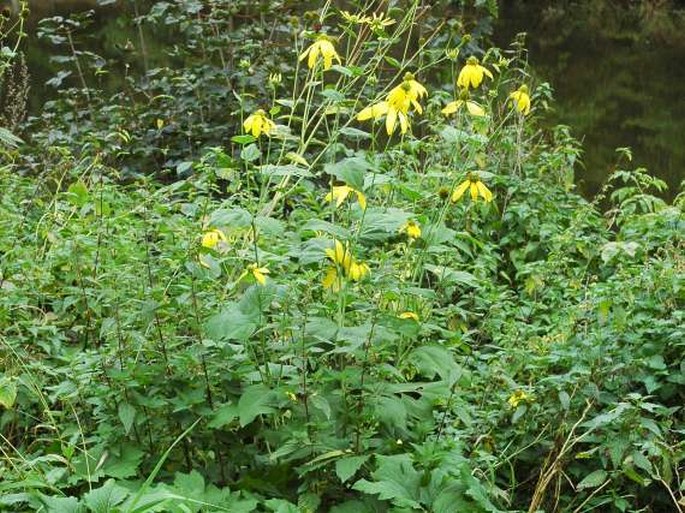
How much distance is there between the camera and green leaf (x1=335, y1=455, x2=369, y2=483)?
2258 millimetres

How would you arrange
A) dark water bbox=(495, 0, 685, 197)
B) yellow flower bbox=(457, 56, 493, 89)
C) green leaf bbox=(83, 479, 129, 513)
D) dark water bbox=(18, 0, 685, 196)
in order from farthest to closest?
1. dark water bbox=(495, 0, 685, 197)
2. dark water bbox=(18, 0, 685, 196)
3. yellow flower bbox=(457, 56, 493, 89)
4. green leaf bbox=(83, 479, 129, 513)

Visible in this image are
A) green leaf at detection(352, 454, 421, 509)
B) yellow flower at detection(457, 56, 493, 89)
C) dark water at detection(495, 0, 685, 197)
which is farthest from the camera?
dark water at detection(495, 0, 685, 197)

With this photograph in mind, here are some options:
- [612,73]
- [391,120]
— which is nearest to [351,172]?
[391,120]

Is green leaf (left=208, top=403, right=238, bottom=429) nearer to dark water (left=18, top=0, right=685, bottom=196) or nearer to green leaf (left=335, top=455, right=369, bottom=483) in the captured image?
green leaf (left=335, top=455, right=369, bottom=483)

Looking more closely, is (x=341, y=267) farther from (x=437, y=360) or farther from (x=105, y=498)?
(x=105, y=498)

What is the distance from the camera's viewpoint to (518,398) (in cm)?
291

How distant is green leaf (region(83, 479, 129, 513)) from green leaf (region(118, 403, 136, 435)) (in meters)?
0.32

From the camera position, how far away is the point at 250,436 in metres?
2.60

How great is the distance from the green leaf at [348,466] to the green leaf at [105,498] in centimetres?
48

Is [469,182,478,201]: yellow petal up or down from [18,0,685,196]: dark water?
up

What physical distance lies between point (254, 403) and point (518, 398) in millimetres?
883

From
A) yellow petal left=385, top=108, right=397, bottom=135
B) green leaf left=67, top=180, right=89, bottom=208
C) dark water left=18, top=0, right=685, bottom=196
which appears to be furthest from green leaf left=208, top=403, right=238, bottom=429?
dark water left=18, top=0, right=685, bottom=196

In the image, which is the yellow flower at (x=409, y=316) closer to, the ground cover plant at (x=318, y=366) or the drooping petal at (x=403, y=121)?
the ground cover plant at (x=318, y=366)

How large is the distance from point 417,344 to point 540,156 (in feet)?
11.1
